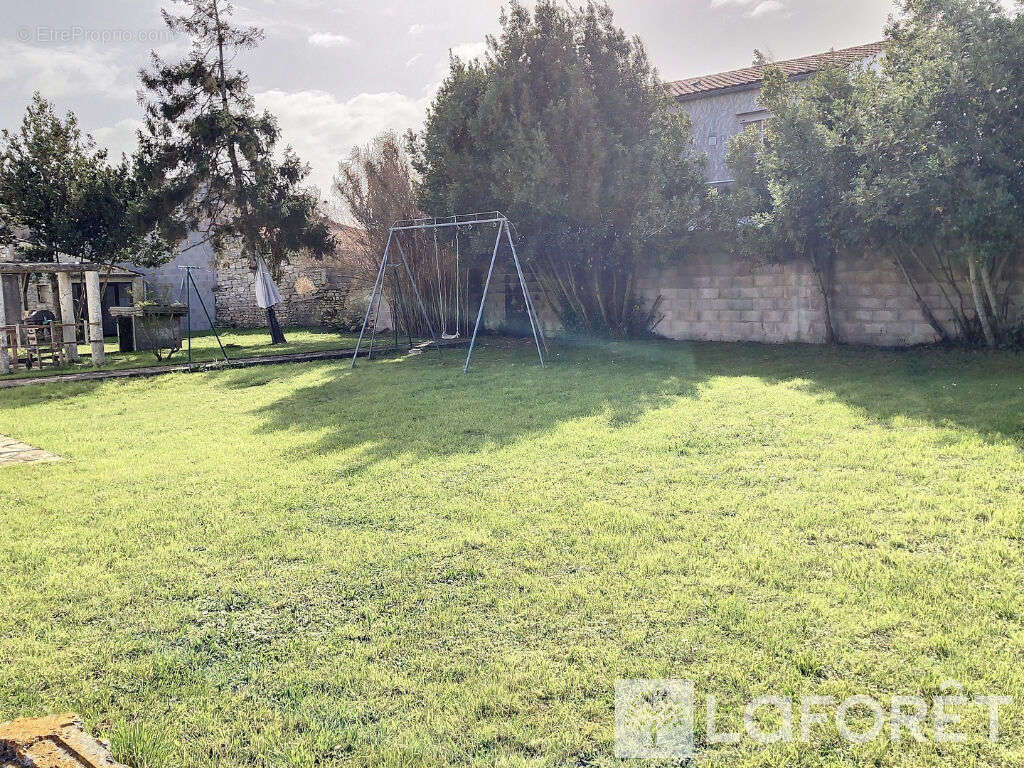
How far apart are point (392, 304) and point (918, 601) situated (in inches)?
571

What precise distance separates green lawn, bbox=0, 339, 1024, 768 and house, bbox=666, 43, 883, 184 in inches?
502

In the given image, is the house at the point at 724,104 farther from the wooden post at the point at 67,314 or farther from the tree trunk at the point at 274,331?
the wooden post at the point at 67,314

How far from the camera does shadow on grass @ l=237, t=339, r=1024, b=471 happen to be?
6.14m

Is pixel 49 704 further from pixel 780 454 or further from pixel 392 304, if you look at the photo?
pixel 392 304

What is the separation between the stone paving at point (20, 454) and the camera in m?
5.83

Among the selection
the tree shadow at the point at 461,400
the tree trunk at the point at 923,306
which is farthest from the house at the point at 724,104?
the tree shadow at the point at 461,400

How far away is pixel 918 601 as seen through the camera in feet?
9.28

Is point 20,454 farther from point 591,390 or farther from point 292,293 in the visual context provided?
point 292,293

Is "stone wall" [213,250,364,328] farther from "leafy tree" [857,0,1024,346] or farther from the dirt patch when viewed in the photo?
the dirt patch

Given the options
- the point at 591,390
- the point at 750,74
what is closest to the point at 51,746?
the point at 591,390

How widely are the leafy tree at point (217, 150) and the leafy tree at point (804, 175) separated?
9990mm

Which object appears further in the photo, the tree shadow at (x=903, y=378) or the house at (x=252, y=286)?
the house at (x=252, y=286)

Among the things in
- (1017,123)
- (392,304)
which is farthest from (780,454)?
(392,304)

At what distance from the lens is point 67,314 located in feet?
44.3
